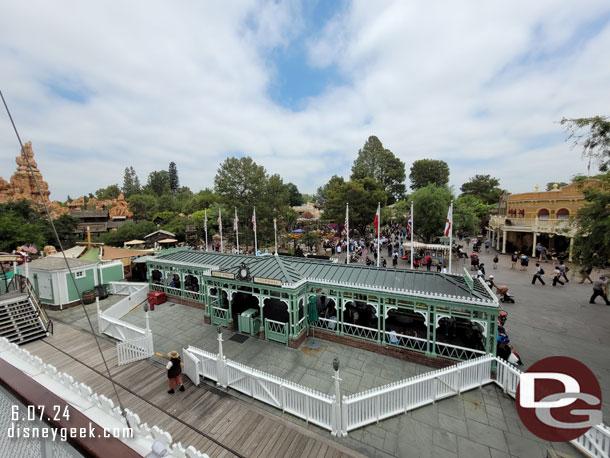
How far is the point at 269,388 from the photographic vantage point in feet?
27.7

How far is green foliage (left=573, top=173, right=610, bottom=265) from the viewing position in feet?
33.3

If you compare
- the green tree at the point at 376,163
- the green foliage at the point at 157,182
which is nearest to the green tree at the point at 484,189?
the green tree at the point at 376,163

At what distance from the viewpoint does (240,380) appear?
29.6 ft

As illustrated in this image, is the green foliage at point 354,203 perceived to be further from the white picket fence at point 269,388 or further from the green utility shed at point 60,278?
the white picket fence at point 269,388

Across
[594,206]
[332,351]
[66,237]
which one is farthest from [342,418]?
[66,237]

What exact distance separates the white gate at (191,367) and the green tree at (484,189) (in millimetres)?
76435

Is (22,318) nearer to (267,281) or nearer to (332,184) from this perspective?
(267,281)

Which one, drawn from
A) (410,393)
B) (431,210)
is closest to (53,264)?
(410,393)

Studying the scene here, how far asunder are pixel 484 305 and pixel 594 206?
6249 millimetres

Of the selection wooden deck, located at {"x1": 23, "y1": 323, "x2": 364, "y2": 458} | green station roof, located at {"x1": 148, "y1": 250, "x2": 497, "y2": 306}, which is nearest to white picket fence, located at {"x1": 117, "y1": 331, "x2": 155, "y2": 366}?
wooden deck, located at {"x1": 23, "y1": 323, "x2": 364, "y2": 458}

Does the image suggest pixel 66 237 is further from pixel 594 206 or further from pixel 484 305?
pixel 594 206

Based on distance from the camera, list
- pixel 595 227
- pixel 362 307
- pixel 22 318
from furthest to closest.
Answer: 1. pixel 362 307
2. pixel 22 318
3. pixel 595 227

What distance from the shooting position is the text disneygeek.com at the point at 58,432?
1.65 meters

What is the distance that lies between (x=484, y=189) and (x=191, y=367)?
79292mm
